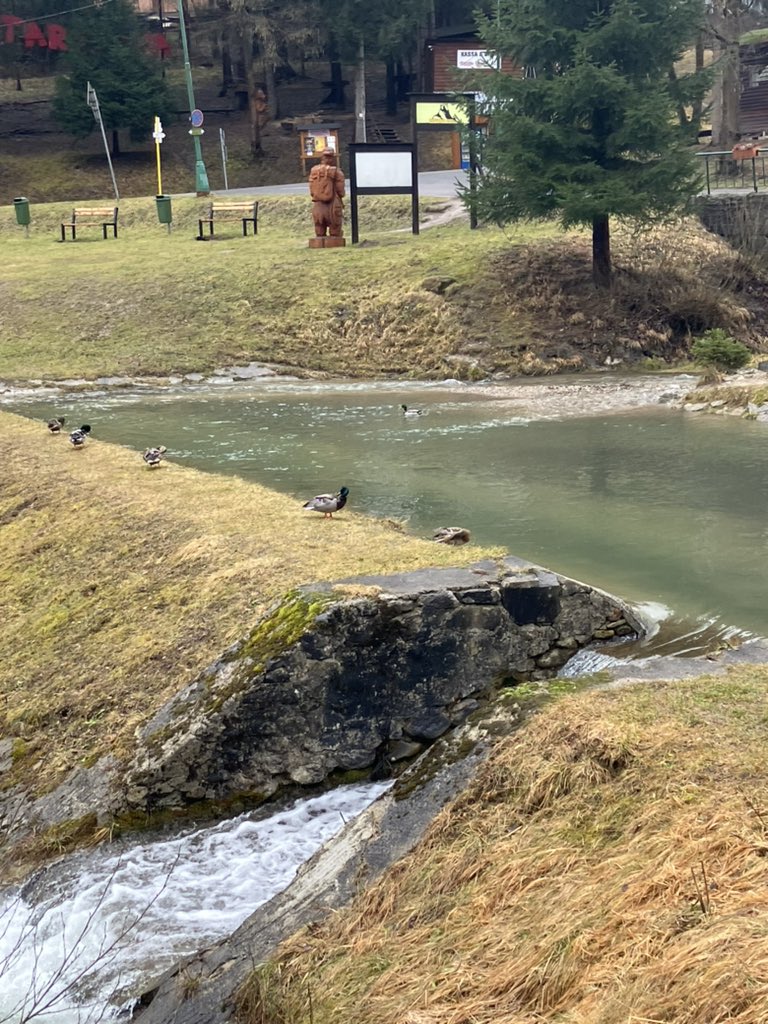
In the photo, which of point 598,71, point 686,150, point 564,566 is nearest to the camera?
point 564,566

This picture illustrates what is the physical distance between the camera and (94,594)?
10.2m

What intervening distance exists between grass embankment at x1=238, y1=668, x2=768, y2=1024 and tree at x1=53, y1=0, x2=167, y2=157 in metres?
48.4

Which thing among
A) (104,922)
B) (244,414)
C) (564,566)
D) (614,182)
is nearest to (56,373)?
(244,414)

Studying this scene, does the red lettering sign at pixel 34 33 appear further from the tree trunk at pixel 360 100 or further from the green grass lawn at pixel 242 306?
the green grass lawn at pixel 242 306

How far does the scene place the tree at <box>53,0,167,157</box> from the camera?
4944 centimetres

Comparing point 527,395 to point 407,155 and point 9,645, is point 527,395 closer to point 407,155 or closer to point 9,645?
point 407,155

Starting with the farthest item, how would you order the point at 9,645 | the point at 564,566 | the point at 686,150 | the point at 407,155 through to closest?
the point at 407,155, the point at 686,150, the point at 564,566, the point at 9,645

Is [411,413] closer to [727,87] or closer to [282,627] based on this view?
[282,627]

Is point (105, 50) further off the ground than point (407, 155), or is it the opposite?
point (105, 50)

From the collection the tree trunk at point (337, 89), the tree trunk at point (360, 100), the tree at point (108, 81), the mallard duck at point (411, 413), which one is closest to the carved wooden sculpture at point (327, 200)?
the mallard duck at point (411, 413)

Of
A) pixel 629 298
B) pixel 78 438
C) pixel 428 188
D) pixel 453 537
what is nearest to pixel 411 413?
pixel 78 438

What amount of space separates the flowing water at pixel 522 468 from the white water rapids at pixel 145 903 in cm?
358

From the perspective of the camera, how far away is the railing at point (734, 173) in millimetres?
33025

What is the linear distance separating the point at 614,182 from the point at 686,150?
2192 mm
